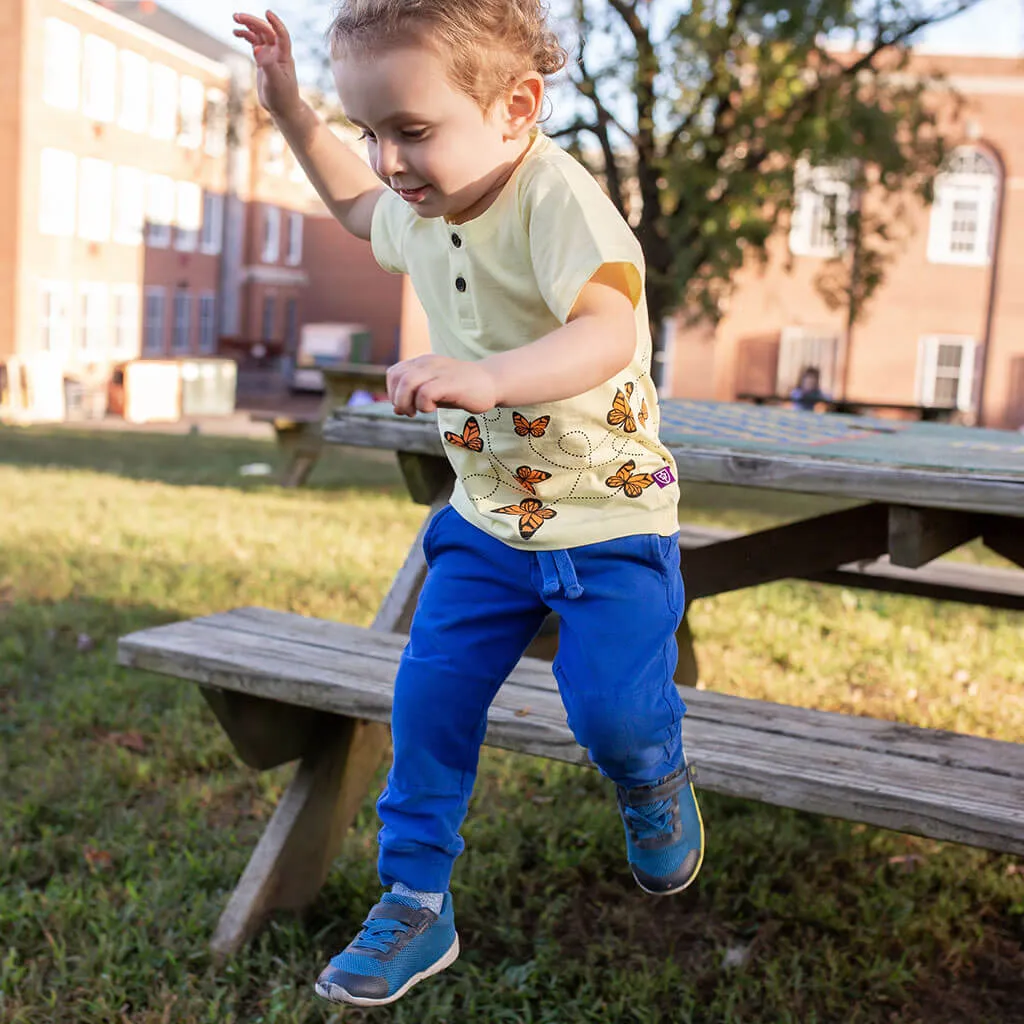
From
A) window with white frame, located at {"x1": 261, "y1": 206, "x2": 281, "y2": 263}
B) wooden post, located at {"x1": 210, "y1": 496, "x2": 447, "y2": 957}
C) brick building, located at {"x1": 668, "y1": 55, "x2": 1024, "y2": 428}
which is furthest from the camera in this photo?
window with white frame, located at {"x1": 261, "y1": 206, "x2": 281, "y2": 263}

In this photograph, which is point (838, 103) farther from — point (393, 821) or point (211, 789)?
point (393, 821)

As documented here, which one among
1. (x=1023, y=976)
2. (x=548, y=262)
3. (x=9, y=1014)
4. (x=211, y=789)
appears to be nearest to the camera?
(x=548, y=262)

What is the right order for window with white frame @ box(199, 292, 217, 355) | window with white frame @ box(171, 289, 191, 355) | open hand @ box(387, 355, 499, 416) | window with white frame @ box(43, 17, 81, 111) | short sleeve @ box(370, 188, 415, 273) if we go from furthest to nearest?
window with white frame @ box(199, 292, 217, 355), window with white frame @ box(171, 289, 191, 355), window with white frame @ box(43, 17, 81, 111), short sleeve @ box(370, 188, 415, 273), open hand @ box(387, 355, 499, 416)

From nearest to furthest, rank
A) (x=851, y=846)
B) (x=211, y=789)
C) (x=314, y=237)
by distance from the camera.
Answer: (x=851, y=846)
(x=211, y=789)
(x=314, y=237)

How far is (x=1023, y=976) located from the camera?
2771 mm

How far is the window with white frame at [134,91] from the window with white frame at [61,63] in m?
1.93

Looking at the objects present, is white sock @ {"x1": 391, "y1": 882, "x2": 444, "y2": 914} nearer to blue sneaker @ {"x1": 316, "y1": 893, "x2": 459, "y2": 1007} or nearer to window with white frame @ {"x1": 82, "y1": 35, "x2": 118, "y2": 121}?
blue sneaker @ {"x1": 316, "y1": 893, "x2": 459, "y2": 1007}

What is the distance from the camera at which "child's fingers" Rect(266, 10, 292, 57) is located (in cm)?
220

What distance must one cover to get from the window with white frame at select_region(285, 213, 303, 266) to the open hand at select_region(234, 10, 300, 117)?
43627 mm

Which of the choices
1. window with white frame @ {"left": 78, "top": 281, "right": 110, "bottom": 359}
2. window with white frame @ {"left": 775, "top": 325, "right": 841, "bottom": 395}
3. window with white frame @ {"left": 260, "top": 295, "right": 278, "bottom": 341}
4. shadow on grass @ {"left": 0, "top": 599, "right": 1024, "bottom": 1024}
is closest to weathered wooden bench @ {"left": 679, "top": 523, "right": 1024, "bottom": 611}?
shadow on grass @ {"left": 0, "top": 599, "right": 1024, "bottom": 1024}

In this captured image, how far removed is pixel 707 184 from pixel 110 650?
9.46m

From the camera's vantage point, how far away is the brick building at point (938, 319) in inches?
1109

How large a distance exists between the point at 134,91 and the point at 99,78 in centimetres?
165

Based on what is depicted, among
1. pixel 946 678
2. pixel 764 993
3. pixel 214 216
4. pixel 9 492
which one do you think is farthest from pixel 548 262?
pixel 214 216
